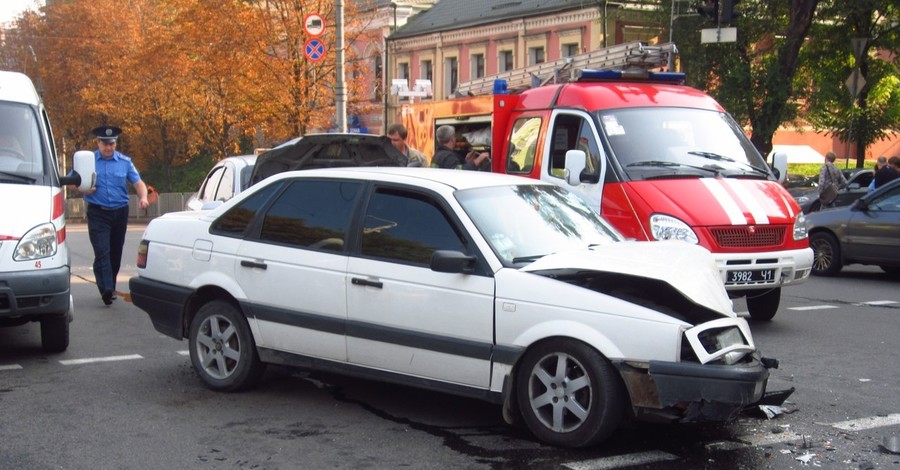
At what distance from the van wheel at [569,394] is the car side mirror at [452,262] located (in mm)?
616

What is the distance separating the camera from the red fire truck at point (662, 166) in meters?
9.93

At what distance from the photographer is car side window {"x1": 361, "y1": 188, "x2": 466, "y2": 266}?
6469mm

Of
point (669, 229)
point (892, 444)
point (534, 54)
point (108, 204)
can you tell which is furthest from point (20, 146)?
point (534, 54)

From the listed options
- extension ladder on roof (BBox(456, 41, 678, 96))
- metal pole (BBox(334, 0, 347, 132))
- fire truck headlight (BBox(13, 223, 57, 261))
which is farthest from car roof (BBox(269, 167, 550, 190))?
metal pole (BBox(334, 0, 347, 132))

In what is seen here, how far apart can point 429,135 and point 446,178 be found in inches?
338

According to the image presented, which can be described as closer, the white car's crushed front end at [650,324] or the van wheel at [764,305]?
the white car's crushed front end at [650,324]

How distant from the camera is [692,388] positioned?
18.1 ft

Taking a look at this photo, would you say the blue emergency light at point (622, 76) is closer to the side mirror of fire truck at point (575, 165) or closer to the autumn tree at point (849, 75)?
the side mirror of fire truck at point (575, 165)

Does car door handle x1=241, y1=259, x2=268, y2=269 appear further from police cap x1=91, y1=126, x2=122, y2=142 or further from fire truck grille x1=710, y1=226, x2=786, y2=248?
police cap x1=91, y1=126, x2=122, y2=142

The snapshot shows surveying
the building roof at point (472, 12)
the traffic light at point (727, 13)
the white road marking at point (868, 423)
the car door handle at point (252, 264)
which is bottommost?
the white road marking at point (868, 423)

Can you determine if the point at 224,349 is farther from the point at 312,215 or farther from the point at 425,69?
the point at 425,69

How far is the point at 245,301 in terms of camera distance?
7.19 metres

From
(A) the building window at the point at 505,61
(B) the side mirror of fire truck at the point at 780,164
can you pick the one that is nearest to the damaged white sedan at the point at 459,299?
(B) the side mirror of fire truck at the point at 780,164

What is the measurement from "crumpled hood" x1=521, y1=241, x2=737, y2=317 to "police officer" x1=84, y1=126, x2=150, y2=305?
636cm
